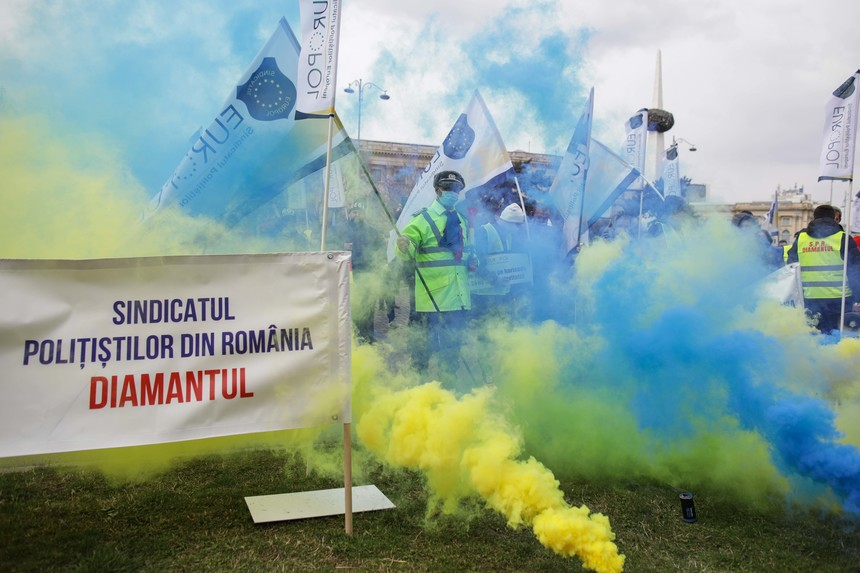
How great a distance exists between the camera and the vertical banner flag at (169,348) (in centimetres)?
343

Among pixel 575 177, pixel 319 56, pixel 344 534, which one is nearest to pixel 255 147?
pixel 319 56

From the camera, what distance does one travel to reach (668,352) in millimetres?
4625

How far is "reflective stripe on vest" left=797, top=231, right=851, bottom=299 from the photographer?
7.87 metres

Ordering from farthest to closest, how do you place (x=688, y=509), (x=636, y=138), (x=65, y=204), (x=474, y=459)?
1. (x=636, y=138)
2. (x=65, y=204)
3. (x=688, y=509)
4. (x=474, y=459)

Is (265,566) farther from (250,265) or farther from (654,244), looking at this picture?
(654,244)

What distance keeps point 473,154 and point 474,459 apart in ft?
17.0

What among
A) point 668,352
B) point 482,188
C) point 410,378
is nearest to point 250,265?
point 410,378

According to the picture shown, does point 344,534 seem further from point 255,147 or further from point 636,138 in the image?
point 636,138

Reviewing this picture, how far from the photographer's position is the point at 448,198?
6.59 m

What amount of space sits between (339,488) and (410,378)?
2.82 ft

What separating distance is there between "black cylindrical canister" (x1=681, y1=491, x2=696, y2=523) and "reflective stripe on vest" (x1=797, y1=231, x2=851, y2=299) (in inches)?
192

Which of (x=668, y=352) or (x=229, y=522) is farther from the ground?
(x=668, y=352)

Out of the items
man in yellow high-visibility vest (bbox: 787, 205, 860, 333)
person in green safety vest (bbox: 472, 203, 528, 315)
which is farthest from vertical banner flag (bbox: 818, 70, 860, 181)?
person in green safety vest (bbox: 472, 203, 528, 315)

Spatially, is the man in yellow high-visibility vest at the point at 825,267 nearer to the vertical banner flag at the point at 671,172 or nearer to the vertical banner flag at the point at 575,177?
the vertical banner flag at the point at 575,177
